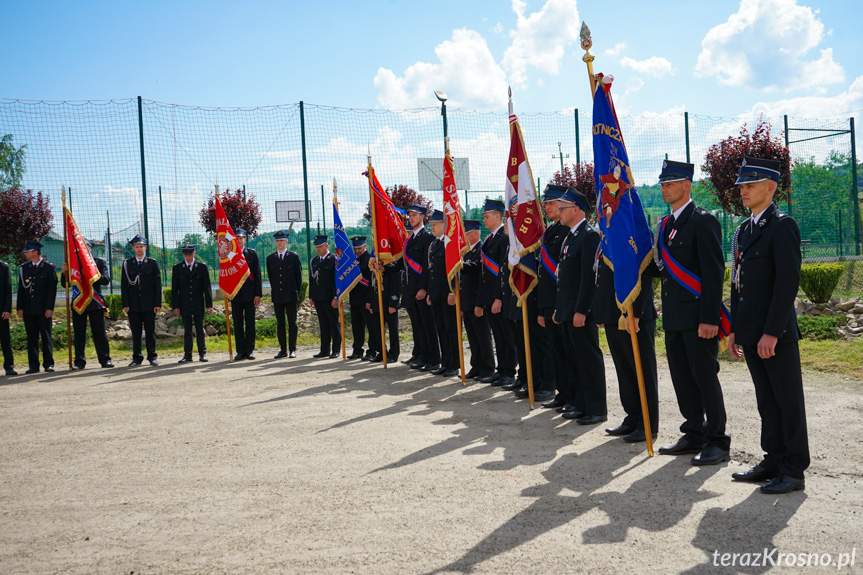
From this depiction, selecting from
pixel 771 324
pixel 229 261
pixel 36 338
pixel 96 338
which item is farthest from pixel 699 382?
pixel 36 338

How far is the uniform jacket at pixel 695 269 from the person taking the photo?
4.49m

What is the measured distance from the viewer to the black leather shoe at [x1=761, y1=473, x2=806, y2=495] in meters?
3.91

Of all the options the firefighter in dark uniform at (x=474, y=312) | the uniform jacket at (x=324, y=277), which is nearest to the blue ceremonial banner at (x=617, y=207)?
the firefighter in dark uniform at (x=474, y=312)

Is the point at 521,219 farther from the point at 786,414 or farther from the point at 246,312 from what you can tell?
the point at 246,312

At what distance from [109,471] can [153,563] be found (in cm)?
188

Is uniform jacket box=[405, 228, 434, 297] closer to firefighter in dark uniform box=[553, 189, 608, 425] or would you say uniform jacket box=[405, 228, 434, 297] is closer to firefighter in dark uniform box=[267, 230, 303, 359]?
firefighter in dark uniform box=[267, 230, 303, 359]

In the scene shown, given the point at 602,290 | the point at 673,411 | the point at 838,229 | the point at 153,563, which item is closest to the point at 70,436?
the point at 153,563

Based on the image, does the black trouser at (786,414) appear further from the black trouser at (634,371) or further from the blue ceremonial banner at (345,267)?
the blue ceremonial banner at (345,267)

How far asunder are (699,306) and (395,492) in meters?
2.26

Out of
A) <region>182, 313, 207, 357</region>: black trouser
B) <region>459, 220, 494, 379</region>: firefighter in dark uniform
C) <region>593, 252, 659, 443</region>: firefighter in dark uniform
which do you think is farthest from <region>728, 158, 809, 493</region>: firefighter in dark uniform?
<region>182, 313, 207, 357</region>: black trouser

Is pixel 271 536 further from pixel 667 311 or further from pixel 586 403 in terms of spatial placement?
pixel 586 403

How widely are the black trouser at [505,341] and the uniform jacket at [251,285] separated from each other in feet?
15.6

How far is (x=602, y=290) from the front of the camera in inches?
220

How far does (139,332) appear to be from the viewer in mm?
11125
